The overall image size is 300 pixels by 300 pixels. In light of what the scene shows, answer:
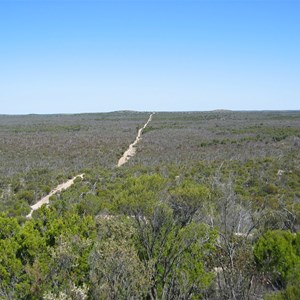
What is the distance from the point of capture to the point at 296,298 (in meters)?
8.59

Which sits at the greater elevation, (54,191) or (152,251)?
(152,251)

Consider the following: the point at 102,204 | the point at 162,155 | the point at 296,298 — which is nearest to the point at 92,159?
the point at 162,155

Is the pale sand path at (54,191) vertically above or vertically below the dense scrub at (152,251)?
below

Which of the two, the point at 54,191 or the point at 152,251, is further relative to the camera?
the point at 54,191

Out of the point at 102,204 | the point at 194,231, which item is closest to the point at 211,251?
the point at 194,231

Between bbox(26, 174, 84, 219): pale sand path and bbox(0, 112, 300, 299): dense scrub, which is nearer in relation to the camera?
bbox(0, 112, 300, 299): dense scrub

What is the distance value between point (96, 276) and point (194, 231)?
4.20 metres

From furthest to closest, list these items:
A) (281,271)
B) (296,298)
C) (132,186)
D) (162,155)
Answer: (162,155), (132,186), (281,271), (296,298)

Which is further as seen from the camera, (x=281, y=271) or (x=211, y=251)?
(x=211, y=251)

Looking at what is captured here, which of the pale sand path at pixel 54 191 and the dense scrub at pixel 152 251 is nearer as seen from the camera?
the dense scrub at pixel 152 251

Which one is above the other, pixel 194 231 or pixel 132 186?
pixel 132 186

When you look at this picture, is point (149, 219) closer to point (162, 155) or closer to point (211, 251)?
point (211, 251)

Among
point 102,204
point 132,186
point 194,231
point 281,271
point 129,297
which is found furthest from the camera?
point 102,204

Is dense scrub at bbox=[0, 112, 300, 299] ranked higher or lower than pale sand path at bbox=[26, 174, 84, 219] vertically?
higher
